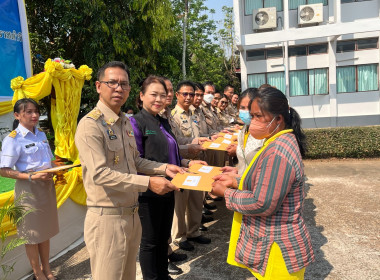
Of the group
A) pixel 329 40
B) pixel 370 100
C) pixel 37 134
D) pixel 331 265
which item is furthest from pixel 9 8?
pixel 370 100

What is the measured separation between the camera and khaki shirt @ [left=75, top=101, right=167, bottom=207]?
1.79m

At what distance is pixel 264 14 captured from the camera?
12.9 metres

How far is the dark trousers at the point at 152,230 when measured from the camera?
8.14 feet

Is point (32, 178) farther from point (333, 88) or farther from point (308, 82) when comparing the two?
point (333, 88)

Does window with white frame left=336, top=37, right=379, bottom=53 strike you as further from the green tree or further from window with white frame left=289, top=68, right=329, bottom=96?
the green tree

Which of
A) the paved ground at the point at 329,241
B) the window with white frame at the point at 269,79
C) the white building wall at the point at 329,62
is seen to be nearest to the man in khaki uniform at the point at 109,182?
the paved ground at the point at 329,241

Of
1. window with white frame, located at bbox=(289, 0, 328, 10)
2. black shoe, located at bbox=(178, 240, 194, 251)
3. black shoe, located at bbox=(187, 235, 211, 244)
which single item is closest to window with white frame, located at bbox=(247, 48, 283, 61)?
window with white frame, located at bbox=(289, 0, 328, 10)

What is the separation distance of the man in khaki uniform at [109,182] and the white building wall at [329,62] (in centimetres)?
1125

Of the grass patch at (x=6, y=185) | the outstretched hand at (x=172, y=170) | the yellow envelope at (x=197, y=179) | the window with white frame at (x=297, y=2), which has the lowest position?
the grass patch at (x=6, y=185)

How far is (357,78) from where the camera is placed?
1295 centimetres

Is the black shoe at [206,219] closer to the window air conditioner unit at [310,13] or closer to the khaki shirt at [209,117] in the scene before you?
the khaki shirt at [209,117]

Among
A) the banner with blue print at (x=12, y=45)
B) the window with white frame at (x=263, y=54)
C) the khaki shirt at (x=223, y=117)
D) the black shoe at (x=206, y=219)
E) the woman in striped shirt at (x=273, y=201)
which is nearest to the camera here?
the woman in striped shirt at (x=273, y=201)

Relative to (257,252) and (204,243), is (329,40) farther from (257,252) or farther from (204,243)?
(257,252)

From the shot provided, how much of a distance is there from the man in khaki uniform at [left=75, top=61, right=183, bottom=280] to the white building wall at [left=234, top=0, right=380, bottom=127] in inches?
443
